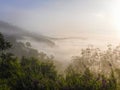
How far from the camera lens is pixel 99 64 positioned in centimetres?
7712

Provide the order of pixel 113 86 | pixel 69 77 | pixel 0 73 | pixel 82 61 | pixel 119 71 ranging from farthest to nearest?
pixel 82 61 → pixel 0 73 → pixel 119 71 → pixel 69 77 → pixel 113 86

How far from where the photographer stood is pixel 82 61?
253 feet

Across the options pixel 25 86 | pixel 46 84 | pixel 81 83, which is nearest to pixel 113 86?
pixel 81 83

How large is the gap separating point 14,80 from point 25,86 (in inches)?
84.0

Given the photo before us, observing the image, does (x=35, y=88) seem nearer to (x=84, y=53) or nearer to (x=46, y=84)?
(x=46, y=84)

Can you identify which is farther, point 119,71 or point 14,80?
point 119,71

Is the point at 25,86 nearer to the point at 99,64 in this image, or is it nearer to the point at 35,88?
the point at 35,88

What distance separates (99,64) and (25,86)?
41548 mm

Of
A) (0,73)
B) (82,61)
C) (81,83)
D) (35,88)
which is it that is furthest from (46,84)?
(82,61)

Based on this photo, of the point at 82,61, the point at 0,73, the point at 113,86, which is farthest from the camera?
the point at 82,61

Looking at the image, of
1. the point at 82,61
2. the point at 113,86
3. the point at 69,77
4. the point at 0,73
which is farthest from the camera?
the point at 82,61

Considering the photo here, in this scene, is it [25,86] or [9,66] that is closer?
[25,86]

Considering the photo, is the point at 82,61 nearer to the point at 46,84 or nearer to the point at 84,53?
the point at 84,53

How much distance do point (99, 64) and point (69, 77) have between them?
40642 mm
